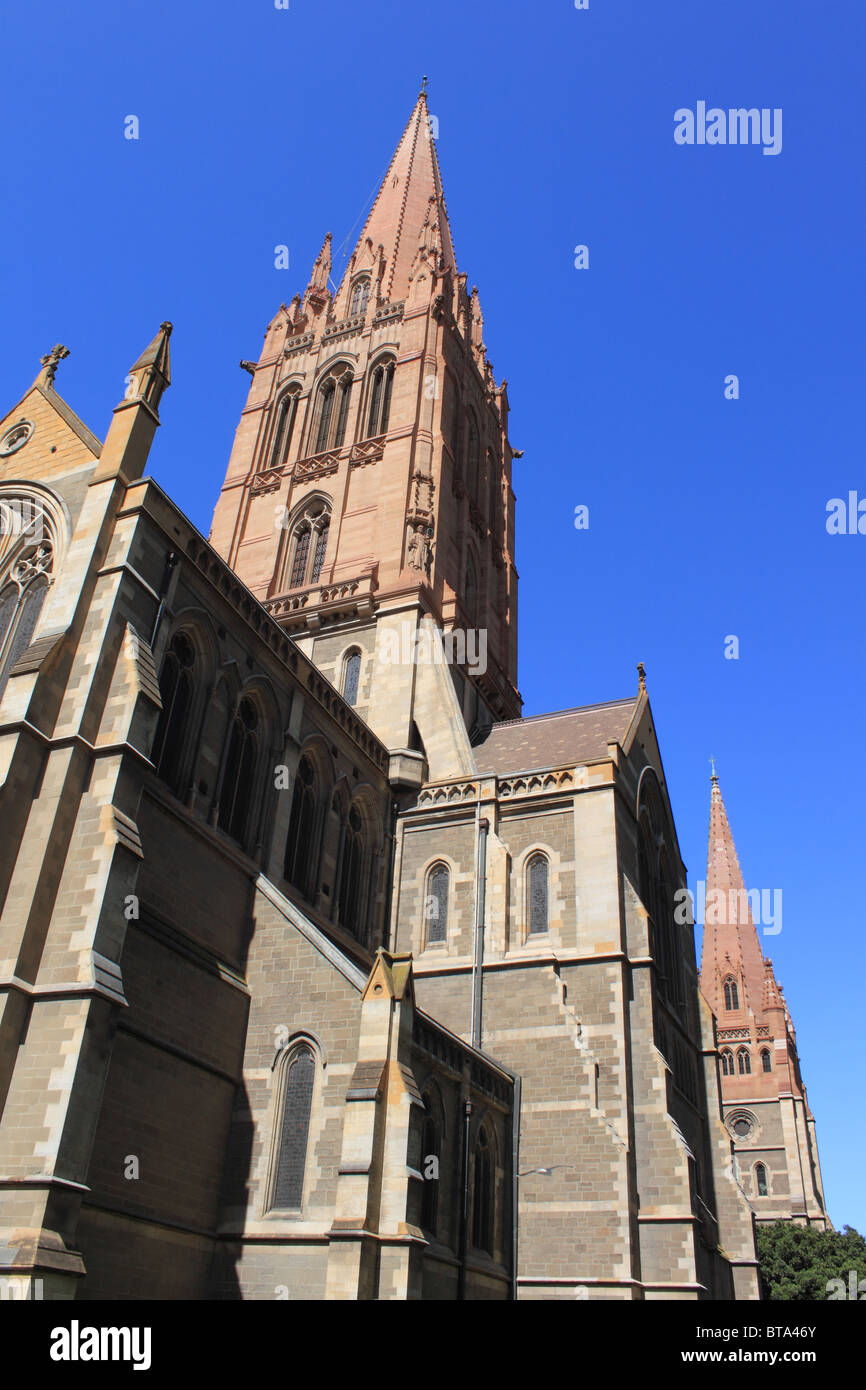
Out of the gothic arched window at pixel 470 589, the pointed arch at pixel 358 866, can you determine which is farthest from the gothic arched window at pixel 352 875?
the gothic arched window at pixel 470 589

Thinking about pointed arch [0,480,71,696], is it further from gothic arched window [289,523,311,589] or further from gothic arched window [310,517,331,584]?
gothic arched window [289,523,311,589]

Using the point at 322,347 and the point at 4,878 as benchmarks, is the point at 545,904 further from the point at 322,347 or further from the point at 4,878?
the point at 322,347

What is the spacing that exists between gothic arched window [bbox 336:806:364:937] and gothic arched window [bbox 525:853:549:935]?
4180 millimetres

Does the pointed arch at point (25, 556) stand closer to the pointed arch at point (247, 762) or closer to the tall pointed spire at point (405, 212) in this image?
the pointed arch at point (247, 762)

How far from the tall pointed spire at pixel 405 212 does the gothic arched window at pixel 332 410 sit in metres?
4.89

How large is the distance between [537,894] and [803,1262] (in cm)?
3212

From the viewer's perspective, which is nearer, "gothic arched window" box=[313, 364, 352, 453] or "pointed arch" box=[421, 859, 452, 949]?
"pointed arch" box=[421, 859, 452, 949]

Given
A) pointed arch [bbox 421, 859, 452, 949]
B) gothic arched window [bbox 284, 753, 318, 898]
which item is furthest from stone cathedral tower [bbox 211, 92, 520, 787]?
gothic arched window [bbox 284, 753, 318, 898]

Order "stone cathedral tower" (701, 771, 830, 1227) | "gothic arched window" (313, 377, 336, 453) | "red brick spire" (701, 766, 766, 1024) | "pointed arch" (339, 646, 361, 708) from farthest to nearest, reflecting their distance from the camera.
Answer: "red brick spire" (701, 766, 766, 1024), "stone cathedral tower" (701, 771, 830, 1227), "gothic arched window" (313, 377, 336, 453), "pointed arch" (339, 646, 361, 708)

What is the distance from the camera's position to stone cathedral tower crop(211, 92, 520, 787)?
31469mm

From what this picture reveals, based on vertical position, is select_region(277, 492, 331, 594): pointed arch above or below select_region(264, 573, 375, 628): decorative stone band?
above

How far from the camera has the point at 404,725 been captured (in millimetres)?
29203

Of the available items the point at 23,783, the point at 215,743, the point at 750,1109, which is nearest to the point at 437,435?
the point at 215,743

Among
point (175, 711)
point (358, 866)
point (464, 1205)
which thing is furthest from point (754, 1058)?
point (175, 711)
